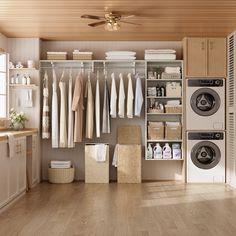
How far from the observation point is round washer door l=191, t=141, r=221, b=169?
7184 mm

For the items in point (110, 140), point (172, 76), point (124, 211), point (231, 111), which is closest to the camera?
point (124, 211)

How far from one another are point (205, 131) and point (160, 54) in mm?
1425

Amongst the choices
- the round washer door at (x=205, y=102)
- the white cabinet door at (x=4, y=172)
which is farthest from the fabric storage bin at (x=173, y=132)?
the white cabinet door at (x=4, y=172)

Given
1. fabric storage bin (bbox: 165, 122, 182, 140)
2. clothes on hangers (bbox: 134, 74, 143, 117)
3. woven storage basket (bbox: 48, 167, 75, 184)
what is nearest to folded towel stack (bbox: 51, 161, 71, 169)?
woven storage basket (bbox: 48, 167, 75, 184)

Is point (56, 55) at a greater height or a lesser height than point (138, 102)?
greater

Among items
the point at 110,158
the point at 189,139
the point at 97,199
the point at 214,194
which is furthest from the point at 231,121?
the point at 97,199

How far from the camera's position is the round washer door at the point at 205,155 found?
283 inches

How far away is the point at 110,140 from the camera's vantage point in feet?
24.9

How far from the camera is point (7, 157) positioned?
5.19 meters

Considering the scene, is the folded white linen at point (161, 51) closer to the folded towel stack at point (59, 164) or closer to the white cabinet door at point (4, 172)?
the folded towel stack at point (59, 164)

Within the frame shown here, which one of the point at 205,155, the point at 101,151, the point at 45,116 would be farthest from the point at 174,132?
the point at 45,116

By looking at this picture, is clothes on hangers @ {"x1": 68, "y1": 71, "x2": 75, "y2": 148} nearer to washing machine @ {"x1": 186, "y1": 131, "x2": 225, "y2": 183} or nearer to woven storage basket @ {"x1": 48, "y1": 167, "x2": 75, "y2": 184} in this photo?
woven storage basket @ {"x1": 48, "y1": 167, "x2": 75, "y2": 184}

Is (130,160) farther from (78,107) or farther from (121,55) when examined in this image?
(121,55)

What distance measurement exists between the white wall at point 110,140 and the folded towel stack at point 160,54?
0.33m
